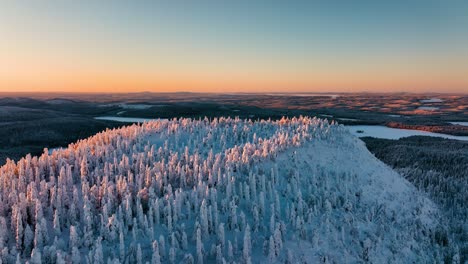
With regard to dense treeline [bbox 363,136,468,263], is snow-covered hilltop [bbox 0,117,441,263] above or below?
above

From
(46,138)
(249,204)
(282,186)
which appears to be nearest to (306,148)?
(282,186)

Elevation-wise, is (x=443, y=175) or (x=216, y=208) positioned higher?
(x=216, y=208)

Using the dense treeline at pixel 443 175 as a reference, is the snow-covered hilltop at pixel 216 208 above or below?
above

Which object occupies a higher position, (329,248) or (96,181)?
(96,181)

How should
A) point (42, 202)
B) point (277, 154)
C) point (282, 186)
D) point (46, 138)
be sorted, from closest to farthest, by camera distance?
1. point (42, 202)
2. point (282, 186)
3. point (277, 154)
4. point (46, 138)

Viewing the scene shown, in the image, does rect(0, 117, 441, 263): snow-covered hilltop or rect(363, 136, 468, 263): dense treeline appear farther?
rect(363, 136, 468, 263): dense treeline

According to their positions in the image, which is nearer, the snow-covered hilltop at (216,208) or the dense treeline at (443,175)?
the snow-covered hilltop at (216,208)

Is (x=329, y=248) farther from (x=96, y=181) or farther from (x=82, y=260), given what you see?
(x=96, y=181)

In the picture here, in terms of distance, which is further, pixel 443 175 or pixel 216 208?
pixel 443 175
